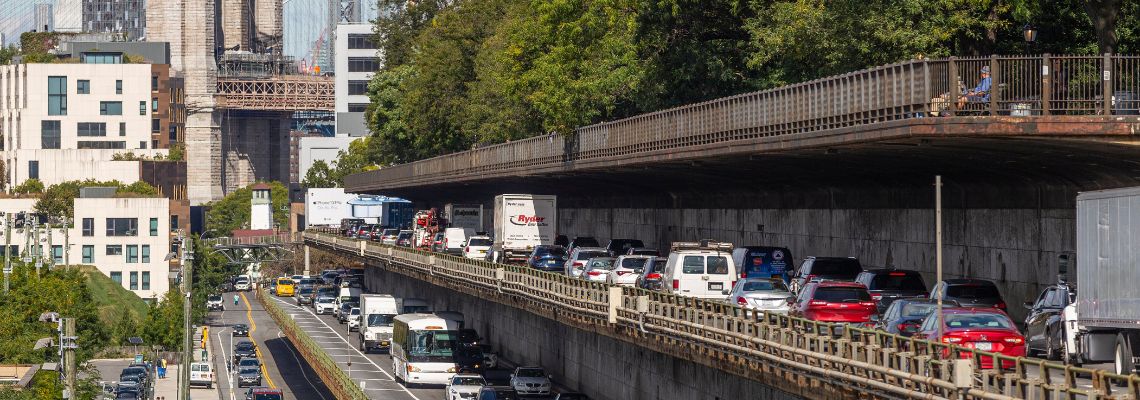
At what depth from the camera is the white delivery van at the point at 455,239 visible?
95375mm

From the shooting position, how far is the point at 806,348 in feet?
113

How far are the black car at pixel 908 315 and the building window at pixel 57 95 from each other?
169953 mm

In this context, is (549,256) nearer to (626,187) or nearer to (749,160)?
(626,187)

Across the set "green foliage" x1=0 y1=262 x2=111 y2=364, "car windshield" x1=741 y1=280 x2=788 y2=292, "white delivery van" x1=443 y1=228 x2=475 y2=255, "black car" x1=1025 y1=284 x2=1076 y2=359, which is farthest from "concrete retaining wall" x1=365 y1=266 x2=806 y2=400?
"green foliage" x1=0 y1=262 x2=111 y2=364

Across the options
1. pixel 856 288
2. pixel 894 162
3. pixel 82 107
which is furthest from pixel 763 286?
pixel 82 107

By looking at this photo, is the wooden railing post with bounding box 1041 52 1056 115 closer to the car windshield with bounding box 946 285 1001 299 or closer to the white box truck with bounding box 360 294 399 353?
the car windshield with bounding box 946 285 1001 299

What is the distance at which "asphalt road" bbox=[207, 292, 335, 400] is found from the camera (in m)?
97.9

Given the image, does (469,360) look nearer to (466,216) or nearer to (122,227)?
(466,216)

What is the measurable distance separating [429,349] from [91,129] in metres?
130

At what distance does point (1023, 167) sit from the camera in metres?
41.7

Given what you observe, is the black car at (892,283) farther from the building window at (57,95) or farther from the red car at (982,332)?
the building window at (57,95)

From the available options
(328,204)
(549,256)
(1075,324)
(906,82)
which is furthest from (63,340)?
(328,204)

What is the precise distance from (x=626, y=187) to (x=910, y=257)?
102ft

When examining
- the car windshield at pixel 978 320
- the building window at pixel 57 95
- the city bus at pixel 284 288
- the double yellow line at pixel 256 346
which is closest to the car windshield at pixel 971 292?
the car windshield at pixel 978 320
